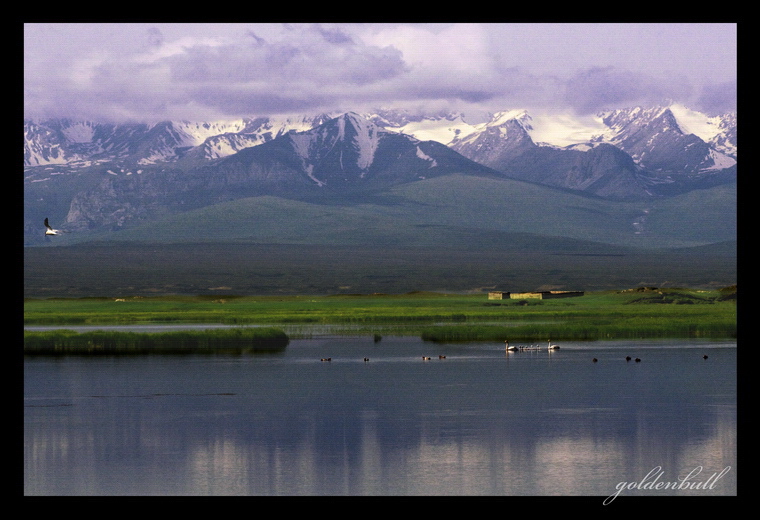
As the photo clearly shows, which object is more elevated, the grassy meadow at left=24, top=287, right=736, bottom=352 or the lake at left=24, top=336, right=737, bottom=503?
the grassy meadow at left=24, top=287, right=736, bottom=352

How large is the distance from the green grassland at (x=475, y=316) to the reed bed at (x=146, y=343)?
12600mm

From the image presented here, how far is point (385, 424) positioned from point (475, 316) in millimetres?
56661

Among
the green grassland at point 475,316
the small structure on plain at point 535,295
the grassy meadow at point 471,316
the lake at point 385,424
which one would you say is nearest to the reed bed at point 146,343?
the lake at point 385,424

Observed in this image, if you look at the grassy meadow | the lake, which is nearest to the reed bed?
the lake

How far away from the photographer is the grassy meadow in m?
83.2

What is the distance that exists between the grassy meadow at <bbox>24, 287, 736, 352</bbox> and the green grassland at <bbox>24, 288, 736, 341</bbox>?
7 centimetres

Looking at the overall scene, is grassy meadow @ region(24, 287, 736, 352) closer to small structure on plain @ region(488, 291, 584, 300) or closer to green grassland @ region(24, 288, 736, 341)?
green grassland @ region(24, 288, 736, 341)

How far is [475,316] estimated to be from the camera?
3976 inches

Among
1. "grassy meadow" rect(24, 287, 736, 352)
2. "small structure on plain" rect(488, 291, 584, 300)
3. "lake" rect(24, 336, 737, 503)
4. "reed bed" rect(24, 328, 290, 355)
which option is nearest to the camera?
"lake" rect(24, 336, 737, 503)

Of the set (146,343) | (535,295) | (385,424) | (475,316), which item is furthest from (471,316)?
(385,424)

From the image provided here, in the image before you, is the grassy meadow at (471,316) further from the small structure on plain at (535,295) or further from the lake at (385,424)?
the lake at (385,424)

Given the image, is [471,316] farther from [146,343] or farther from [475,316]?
[146,343]
